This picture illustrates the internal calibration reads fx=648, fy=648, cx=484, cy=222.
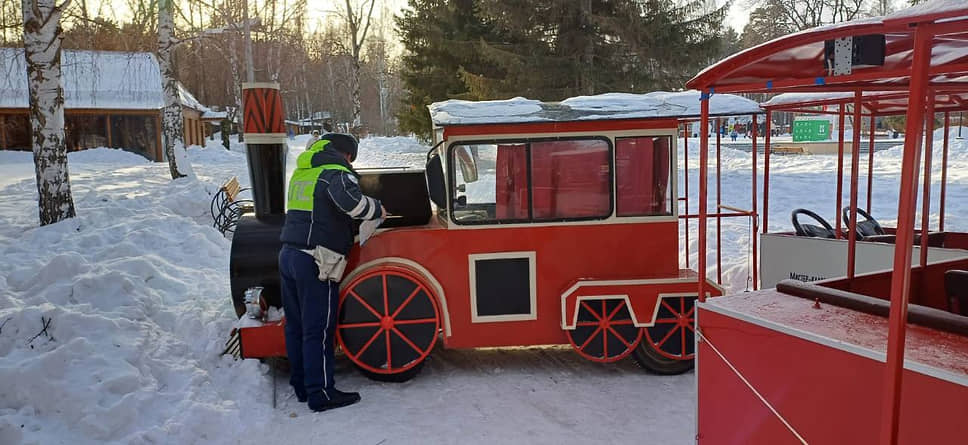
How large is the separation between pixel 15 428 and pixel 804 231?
715cm

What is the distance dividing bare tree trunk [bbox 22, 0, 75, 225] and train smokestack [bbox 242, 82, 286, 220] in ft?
14.1

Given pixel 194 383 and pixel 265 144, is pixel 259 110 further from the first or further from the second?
pixel 194 383

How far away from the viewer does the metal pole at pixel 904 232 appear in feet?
6.32

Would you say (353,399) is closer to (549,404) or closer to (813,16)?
(549,404)

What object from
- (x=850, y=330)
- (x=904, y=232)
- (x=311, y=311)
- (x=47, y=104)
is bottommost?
(x=311, y=311)

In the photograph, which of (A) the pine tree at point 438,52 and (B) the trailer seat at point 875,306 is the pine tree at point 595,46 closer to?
(A) the pine tree at point 438,52

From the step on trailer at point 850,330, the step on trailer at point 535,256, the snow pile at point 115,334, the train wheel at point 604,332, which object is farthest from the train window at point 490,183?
the snow pile at point 115,334

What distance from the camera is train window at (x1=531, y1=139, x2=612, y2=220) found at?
201 inches

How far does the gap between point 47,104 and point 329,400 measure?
6192 mm

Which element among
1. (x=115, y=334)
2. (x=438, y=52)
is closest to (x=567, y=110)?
(x=115, y=334)

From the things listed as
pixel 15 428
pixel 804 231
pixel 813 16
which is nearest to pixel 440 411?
pixel 15 428

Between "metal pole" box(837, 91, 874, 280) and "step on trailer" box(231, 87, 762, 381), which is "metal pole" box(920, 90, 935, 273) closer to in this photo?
"metal pole" box(837, 91, 874, 280)

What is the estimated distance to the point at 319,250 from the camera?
468 cm

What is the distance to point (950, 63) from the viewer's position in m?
3.40
